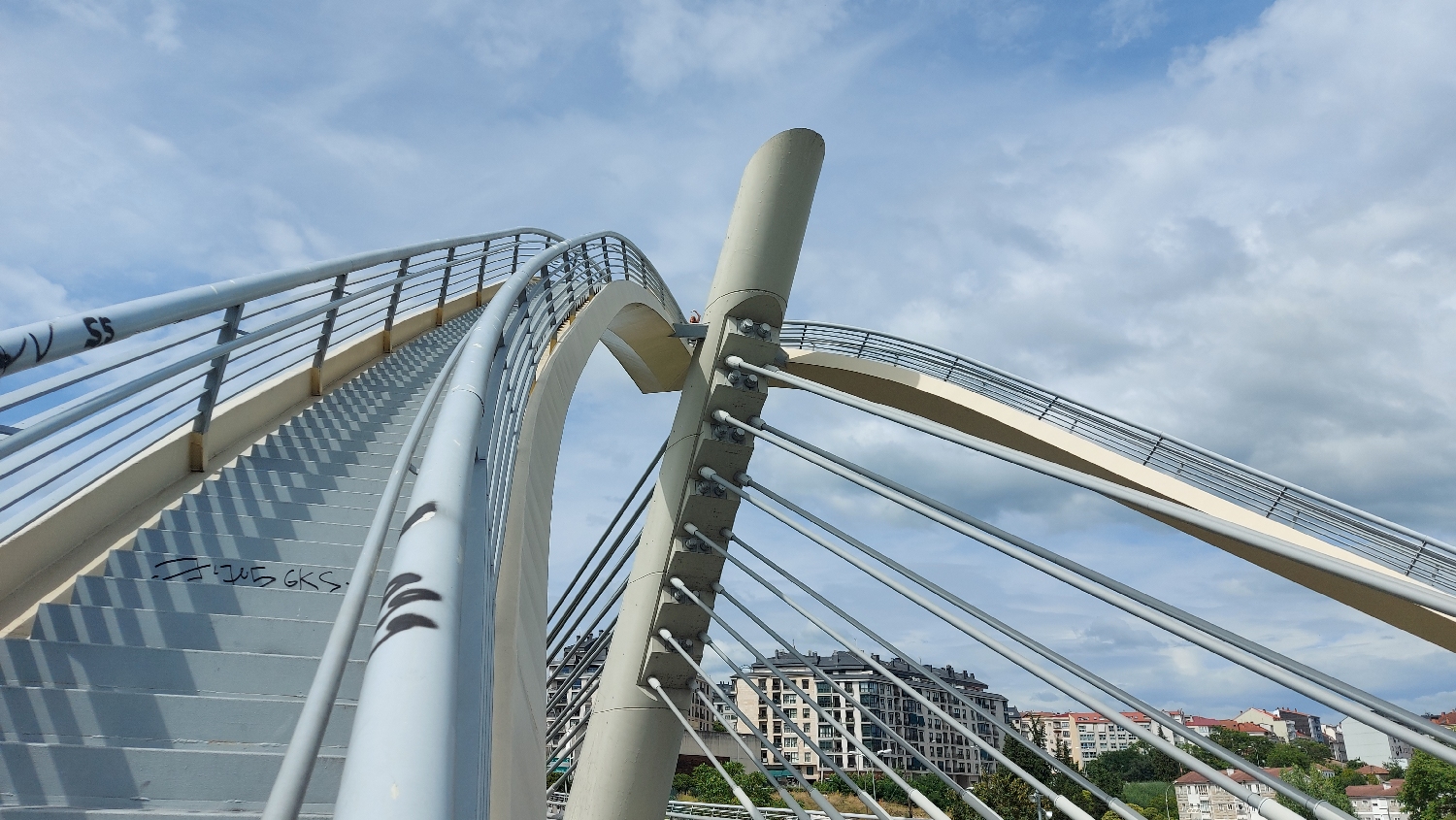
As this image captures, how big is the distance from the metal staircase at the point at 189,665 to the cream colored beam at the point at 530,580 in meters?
0.55

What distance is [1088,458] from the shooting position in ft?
37.1

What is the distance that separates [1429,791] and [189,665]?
67.3 metres

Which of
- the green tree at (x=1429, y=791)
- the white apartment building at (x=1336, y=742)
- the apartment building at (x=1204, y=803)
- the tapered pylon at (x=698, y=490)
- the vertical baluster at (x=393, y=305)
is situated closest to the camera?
the tapered pylon at (x=698, y=490)

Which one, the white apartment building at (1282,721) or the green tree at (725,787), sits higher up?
the white apartment building at (1282,721)

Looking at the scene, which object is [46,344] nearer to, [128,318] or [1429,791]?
[128,318]

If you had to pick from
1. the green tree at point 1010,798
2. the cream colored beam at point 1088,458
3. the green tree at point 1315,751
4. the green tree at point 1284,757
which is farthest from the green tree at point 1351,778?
the cream colored beam at point 1088,458

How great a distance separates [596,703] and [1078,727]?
14207 cm

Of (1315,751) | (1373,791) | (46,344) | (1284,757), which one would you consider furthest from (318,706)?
(1315,751)

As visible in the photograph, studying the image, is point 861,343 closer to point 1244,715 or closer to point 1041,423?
point 1041,423

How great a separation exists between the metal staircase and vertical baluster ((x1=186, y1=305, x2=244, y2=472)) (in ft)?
1.64

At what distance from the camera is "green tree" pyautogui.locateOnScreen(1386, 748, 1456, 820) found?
160 ft

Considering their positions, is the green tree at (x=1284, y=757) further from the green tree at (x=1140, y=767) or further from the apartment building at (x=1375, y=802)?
the apartment building at (x=1375, y=802)

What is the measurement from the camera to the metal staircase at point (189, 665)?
243 cm

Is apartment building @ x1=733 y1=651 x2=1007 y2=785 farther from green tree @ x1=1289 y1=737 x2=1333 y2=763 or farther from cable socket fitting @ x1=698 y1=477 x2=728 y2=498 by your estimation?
cable socket fitting @ x1=698 y1=477 x2=728 y2=498
